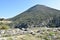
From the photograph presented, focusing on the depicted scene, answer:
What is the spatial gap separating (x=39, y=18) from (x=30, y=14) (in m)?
5.13

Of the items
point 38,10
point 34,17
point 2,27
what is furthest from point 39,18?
point 2,27

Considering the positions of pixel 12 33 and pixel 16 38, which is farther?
pixel 12 33

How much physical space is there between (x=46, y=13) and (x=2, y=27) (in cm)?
6285

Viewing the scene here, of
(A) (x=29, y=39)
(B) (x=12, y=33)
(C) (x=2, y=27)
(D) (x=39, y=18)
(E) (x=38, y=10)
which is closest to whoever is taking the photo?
(A) (x=29, y=39)

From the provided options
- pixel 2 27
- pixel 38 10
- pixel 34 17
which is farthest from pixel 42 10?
pixel 2 27

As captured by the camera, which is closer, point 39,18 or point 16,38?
point 16,38

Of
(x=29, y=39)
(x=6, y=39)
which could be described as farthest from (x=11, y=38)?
(x=29, y=39)

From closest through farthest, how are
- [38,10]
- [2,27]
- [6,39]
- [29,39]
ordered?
[6,39]
[29,39]
[2,27]
[38,10]

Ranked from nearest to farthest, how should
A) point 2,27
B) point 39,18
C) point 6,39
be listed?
point 6,39
point 2,27
point 39,18

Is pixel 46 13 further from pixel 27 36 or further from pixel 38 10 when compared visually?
pixel 27 36

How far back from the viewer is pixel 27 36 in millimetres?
11688

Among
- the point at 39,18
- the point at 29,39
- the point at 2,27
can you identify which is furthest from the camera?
the point at 39,18

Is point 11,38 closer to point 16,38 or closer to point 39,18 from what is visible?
point 16,38

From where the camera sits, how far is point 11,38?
10.7 m
